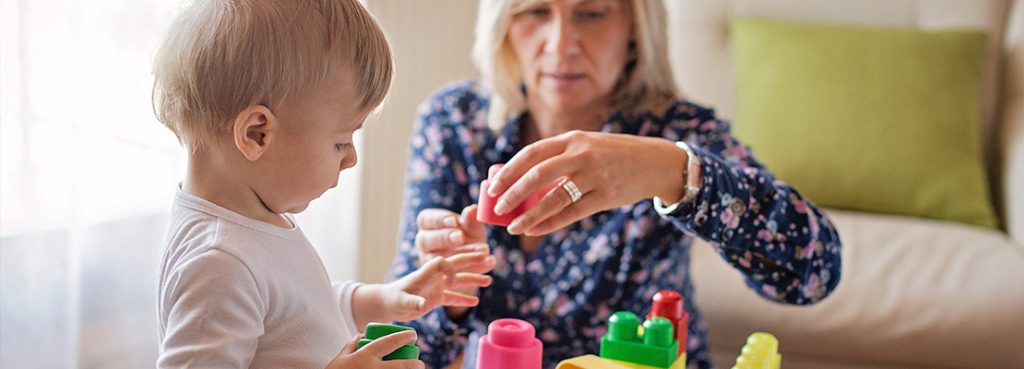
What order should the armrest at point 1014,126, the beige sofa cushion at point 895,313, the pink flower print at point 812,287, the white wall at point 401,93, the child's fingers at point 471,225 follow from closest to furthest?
the child's fingers at point 471,225, the pink flower print at point 812,287, the beige sofa cushion at point 895,313, the armrest at point 1014,126, the white wall at point 401,93

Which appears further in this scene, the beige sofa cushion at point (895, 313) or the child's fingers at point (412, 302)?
the beige sofa cushion at point (895, 313)

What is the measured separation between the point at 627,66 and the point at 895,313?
733 mm

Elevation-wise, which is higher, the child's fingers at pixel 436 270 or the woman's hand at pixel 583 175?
the woman's hand at pixel 583 175

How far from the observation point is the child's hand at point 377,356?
787mm

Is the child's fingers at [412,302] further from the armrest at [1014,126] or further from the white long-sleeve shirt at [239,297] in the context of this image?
the armrest at [1014,126]

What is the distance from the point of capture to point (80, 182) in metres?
1.39

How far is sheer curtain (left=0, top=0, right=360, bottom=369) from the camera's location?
4.13 ft

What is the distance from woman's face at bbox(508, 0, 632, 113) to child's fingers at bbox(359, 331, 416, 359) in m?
0.70

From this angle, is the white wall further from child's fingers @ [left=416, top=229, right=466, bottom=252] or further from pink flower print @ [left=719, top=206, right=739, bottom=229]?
pink flower print @ [left=719, top=206, right=739, bottom=229]

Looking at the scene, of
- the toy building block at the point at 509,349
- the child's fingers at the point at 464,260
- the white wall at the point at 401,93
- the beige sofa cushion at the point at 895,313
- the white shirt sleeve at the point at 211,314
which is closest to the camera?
the white shirt sleeve at the point at 211,314

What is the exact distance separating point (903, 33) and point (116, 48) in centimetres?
172

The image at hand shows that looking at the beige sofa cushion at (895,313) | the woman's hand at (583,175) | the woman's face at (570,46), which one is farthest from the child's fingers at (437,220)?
the beige sofa cushion at (895,313)

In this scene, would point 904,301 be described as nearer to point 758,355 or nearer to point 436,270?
point 758,355

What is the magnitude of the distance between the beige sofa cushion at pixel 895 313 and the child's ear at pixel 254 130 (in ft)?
4.08
